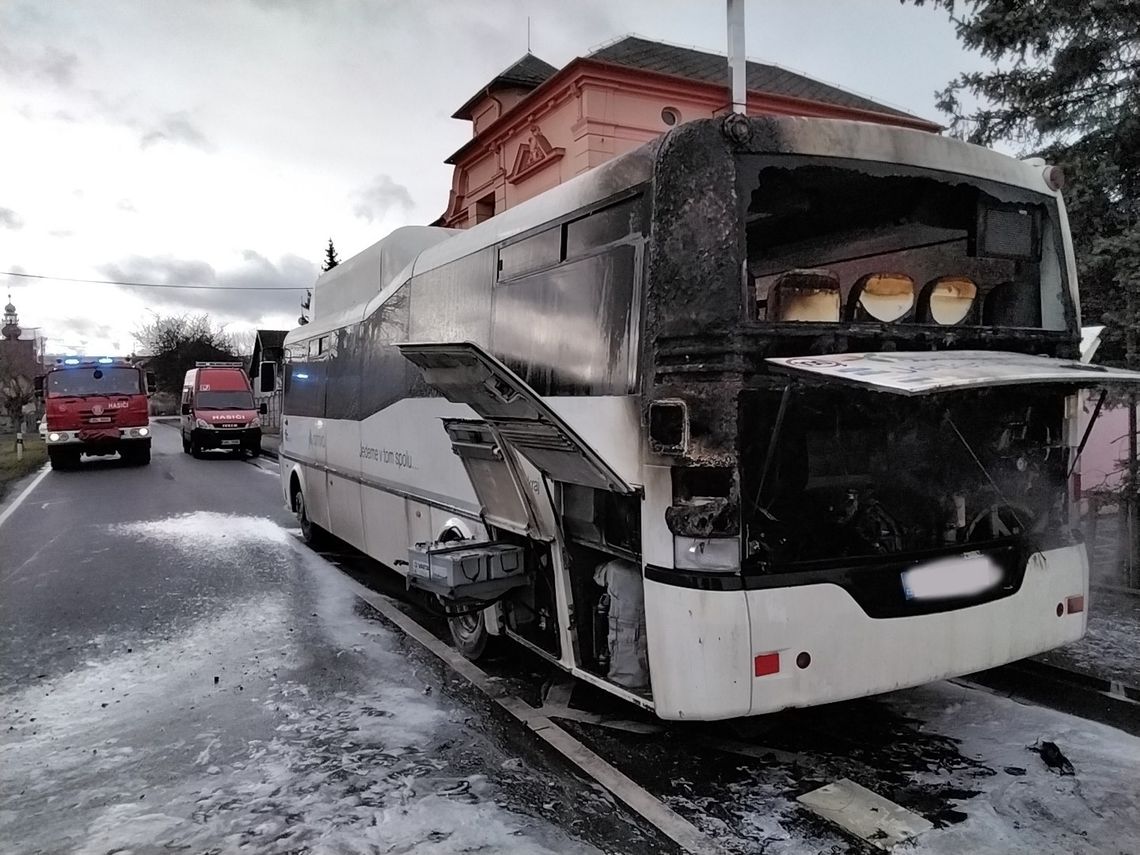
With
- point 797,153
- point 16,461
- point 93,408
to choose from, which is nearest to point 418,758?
point 797,153

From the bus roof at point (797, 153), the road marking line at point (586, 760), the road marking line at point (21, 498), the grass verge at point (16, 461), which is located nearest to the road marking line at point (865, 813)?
the road marking line at point (586, 760)

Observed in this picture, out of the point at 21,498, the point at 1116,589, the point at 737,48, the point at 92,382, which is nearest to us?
the point at 737,48

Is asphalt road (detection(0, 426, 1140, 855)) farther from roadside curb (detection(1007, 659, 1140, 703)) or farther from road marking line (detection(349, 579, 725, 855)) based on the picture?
roadside curb (detection(1007, 659, 1140, 703))

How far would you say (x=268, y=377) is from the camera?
11914 mm

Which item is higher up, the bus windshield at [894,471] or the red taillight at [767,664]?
the bus windshield at [894,471]

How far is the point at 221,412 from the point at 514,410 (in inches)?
966

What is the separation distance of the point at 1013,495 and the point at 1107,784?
4.44ft

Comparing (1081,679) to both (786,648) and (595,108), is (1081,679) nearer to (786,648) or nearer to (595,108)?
(786,648)

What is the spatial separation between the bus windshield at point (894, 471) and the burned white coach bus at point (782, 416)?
0.04 ft

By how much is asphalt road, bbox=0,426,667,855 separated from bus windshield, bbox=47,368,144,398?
50.2 feet

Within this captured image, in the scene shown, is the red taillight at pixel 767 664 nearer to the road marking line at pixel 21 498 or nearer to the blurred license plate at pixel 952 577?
the blurred license plate at pixel 952 577

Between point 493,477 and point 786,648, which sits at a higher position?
point 493,477

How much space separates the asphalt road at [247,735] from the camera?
3623mm

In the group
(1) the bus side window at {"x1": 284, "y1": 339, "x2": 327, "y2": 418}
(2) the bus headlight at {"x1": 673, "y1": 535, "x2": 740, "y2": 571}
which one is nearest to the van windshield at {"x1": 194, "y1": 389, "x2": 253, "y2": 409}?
(1) the bus side window at {"x1": 284, "y1": 339, "x2": 327, "y2": 418}
